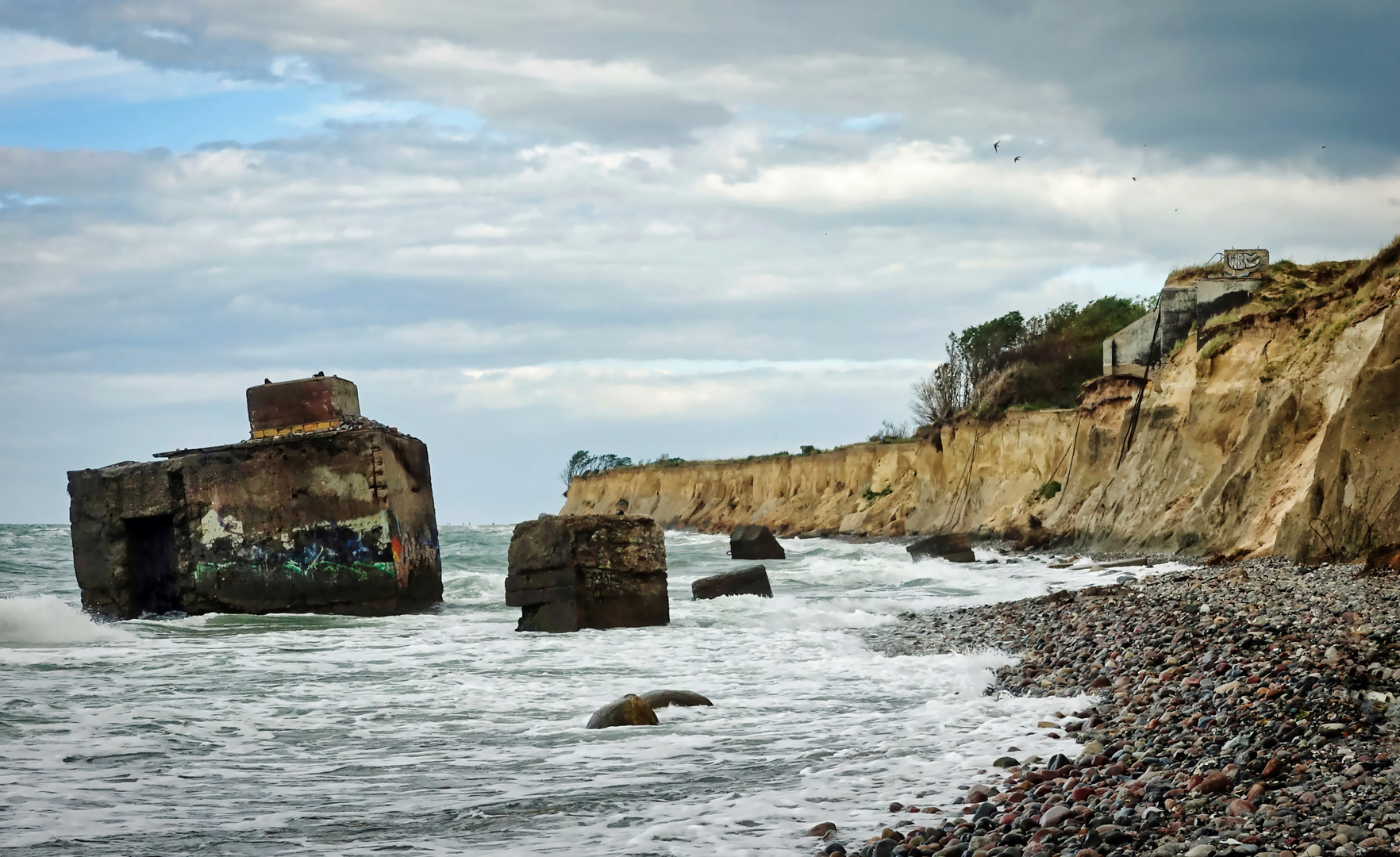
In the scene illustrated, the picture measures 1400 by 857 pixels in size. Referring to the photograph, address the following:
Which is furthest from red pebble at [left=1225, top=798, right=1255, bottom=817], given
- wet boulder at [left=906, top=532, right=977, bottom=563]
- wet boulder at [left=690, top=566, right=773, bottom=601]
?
wet boulder at [left=906, top=532, right=977, bottom=563]

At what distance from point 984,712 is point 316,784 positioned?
4.09 m

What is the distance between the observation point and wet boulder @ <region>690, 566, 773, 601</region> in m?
17.2

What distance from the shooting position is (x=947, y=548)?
26844mm

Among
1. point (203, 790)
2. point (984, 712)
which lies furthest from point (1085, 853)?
point (203, 790)

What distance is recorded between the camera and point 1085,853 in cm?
392

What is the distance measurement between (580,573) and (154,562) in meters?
7.04

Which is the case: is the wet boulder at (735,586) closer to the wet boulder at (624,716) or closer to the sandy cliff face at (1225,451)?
the sandy cliff face at (1225,451)

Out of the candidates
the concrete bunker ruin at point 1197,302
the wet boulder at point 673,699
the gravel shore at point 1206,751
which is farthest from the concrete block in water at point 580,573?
the concrete bunker ruin at point 1197,302

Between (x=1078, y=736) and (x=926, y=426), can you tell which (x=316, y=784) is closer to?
(x=1078, y=736)

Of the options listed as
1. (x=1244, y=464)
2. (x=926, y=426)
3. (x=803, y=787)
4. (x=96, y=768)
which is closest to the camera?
(x=803, y=787)

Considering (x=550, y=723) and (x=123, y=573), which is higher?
(x=123, y=573)

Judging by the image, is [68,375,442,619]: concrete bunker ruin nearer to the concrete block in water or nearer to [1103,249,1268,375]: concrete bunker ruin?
the concrete block in water

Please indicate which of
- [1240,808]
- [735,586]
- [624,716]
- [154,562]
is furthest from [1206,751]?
[154,562]

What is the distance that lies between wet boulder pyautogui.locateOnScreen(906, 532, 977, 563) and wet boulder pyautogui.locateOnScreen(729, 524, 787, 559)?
16.4 feet
